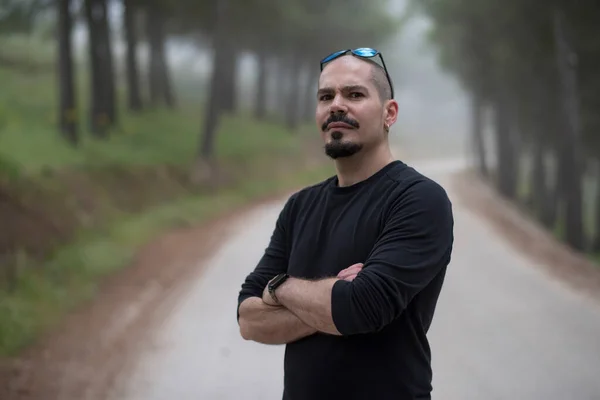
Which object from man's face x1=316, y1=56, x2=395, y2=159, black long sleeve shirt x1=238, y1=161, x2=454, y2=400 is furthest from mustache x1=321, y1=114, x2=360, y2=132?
black long sleeve shirt x1=238, y1=161, x2=454, y2=400

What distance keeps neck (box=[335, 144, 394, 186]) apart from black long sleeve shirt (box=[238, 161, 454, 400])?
0.14ft

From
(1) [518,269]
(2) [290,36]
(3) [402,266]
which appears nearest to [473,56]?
(2) [290,36]

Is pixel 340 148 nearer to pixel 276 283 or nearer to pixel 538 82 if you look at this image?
pixel 276 283

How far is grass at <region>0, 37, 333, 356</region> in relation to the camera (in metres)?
6.73

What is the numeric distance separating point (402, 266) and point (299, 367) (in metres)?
0.62

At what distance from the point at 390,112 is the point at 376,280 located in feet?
2.53

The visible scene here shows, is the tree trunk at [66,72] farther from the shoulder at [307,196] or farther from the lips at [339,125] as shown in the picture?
the lips at [339,125]

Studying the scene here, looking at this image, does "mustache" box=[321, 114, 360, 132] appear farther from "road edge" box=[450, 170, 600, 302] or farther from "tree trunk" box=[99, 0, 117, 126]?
"tree trunk" box=[99, 0, 117, 126]

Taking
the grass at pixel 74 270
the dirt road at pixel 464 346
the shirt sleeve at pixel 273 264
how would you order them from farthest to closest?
the grass at pixel 74 270 < the dirt road at pixel 464 346 < the shirt sleeve at pixel 273 264

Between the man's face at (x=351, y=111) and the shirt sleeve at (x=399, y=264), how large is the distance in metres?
0.30

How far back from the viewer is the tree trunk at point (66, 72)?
12305 mm

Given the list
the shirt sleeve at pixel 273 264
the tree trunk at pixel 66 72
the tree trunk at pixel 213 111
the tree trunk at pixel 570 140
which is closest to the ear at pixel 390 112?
the shirt sleeve at pixel 273 264

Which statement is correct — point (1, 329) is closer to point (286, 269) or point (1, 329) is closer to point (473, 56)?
point (286, 269)

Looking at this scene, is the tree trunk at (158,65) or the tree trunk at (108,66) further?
the tree trunk at (158,65)
